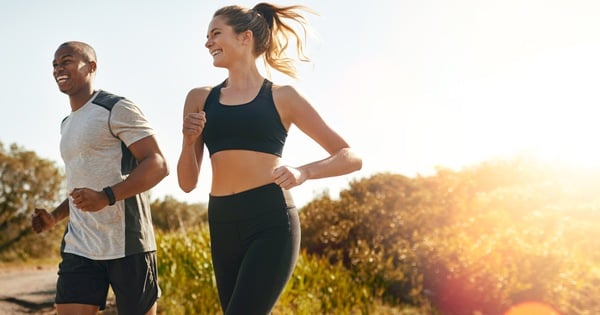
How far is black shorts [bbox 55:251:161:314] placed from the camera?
353 centimetres

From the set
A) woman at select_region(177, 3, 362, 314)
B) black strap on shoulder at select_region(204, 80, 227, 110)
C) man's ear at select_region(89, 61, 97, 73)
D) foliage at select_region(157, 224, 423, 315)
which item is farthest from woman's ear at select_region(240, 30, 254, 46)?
foliage at select_region(157, 224, 423, 315)

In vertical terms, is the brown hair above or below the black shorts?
above

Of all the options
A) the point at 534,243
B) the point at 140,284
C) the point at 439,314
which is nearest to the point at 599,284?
the point at 534,243

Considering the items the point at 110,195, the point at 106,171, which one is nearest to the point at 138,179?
the point at 110,195

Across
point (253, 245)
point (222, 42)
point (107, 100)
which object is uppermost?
point (222, 42)

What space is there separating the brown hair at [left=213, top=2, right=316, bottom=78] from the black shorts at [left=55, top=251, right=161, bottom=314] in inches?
50.0

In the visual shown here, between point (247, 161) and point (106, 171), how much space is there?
2.65 feet

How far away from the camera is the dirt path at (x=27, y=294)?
336 inches

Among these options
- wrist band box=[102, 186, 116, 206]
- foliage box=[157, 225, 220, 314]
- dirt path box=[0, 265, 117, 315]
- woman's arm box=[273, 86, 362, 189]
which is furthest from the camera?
dirt path box=[0, 265, 117, 315]

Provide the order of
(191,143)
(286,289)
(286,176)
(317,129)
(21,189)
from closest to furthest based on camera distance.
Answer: (286,176) → (191,143) → (317,129) → (286,289) → (21,189)

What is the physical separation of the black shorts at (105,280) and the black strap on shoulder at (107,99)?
81cm

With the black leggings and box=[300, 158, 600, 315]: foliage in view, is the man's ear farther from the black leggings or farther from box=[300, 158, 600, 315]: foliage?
box=[300, 158, 600, 315]: foliage

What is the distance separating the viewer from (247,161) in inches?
127

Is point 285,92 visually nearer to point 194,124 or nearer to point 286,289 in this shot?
point 194,124
